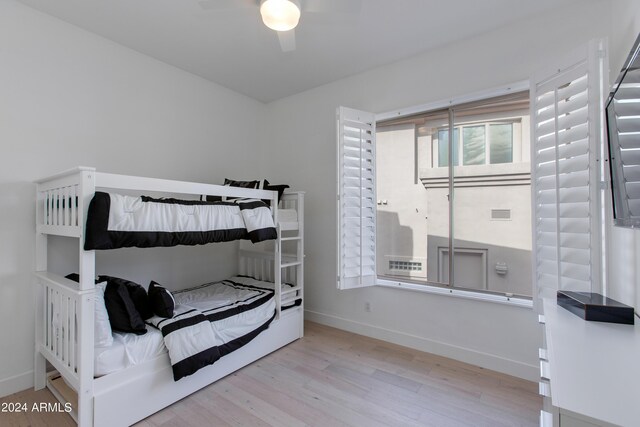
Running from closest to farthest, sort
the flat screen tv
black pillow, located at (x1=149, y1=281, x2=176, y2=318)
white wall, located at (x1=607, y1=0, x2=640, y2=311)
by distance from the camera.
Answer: the flat screen tv → white wall, located at (x1=607, y1=0, x2=640, y2=311) → black pillow, located at (x1=149, y1=281, x2=176, y2=318)

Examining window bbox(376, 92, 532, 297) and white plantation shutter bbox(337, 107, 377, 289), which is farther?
white plantation shutter bbox(337, 107, 377, 289)

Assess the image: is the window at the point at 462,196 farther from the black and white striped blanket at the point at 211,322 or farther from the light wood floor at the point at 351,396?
the black and white striped blanket at the point at 211,322

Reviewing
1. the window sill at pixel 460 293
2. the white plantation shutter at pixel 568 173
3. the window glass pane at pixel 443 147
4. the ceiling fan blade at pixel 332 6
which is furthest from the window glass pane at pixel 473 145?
the ceiling fan blade at pixel 332 6

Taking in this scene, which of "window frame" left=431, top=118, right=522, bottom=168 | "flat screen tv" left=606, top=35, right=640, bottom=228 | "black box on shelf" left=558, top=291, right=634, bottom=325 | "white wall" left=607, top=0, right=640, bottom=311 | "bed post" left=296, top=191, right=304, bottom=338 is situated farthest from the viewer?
"bed post" left=296, top=191, right=304, bottom=338

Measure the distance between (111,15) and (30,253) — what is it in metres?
1.87

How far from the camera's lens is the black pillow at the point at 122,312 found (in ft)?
5.77

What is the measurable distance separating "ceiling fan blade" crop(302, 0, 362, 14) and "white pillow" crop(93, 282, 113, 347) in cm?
215

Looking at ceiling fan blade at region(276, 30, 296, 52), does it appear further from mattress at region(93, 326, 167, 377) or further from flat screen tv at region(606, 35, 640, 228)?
mattress at region(93, 326, 167, 377)

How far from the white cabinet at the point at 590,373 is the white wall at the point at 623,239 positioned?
1.25ft

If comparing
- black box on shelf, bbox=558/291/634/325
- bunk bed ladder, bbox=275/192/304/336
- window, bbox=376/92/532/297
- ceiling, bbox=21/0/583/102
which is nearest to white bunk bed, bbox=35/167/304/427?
bunk bed ladder, bbox=275/192/304/336

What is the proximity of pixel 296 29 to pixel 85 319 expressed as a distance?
8.09ft

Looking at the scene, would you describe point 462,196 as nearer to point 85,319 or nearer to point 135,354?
point 135,354

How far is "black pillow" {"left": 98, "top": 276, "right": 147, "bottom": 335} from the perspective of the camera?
1.76m

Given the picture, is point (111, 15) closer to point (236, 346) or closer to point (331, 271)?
point (236, 346)
